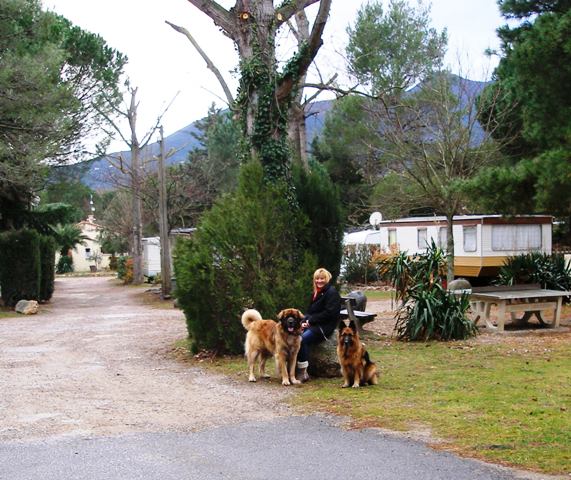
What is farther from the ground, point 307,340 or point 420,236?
point 420,236

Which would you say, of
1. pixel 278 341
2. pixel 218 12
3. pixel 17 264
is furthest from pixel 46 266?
pixel 278 341

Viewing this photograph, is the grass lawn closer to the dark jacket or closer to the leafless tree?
the dark jacket

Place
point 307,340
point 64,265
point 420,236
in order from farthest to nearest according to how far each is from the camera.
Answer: point 64,265 < point 420,236 < point 307,340

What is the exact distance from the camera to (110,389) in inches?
338

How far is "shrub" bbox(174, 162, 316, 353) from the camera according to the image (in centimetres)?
1077

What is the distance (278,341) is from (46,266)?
2037 centimetres

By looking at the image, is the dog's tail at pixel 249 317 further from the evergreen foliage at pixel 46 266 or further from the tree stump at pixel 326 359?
the evergreen foliage at pixel 46 266

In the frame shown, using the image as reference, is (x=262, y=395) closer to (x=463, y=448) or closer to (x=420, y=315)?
(x=463, y=448)

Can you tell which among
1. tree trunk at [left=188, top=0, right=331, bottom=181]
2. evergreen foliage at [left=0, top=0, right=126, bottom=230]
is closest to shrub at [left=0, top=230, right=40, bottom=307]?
evergreen foliage at [left=0, top=0, right=126, bottom=230]

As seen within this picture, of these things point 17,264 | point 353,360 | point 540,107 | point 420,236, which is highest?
point 540,107

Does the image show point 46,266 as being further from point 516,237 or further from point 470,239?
point 516,237

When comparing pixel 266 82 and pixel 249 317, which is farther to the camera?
pixel 266 82

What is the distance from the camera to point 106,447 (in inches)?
225

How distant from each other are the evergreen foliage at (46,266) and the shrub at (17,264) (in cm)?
210
